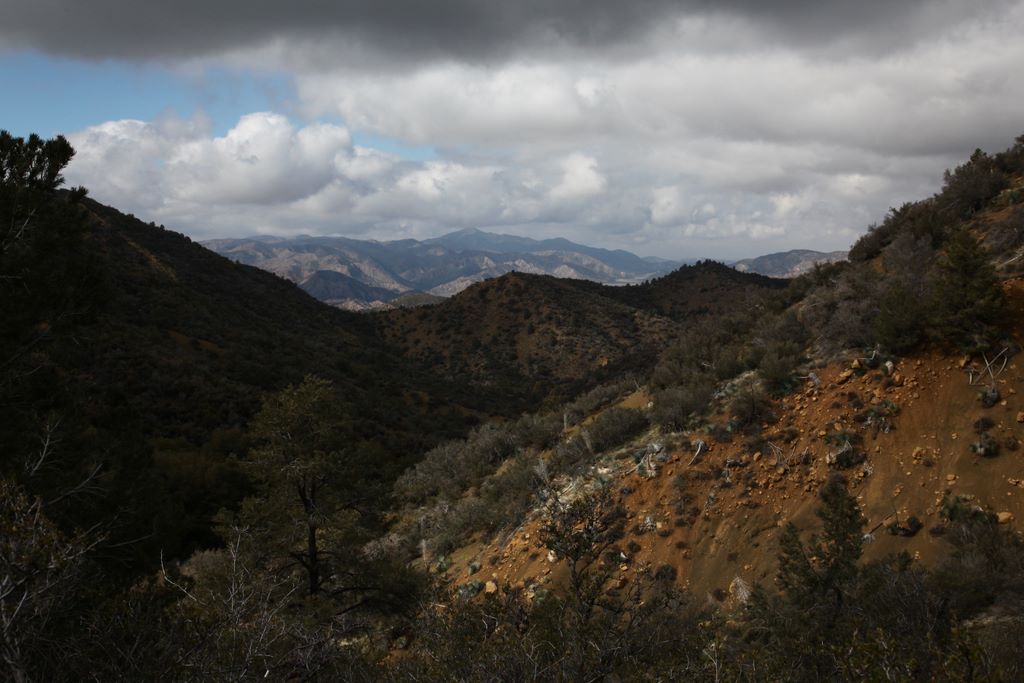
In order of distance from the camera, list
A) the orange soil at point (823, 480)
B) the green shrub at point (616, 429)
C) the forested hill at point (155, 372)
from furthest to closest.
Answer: the green shrub at point (616, 429), the orange soil at point (823, 480), the forested hill at point (155, 372)

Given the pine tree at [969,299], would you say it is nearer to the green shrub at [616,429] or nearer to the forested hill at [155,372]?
the green shrub at [616,429]

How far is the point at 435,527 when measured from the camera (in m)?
19.9

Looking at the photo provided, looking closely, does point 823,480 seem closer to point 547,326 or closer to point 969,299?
point 969,299

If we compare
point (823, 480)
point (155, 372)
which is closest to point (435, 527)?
point (823, 480)

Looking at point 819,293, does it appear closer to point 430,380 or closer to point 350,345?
point 430,380

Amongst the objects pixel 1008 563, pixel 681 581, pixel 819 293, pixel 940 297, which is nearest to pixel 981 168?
pixel 819 293

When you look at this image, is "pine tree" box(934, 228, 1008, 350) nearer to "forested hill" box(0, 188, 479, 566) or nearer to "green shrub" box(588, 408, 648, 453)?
"green shrub" box(588, 408, 648, 453)

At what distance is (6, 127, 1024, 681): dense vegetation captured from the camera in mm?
6191

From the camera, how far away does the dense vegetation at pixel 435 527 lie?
6.19m

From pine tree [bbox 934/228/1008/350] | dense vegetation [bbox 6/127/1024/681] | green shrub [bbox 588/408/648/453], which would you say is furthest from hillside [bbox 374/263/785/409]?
pine tree [bbox 934/228/1008/350]

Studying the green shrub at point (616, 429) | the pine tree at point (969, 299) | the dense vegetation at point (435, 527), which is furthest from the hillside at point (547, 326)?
the pine tree at point (969, 299)

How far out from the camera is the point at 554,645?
7.09 metres

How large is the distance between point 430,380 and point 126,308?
31.2 meters

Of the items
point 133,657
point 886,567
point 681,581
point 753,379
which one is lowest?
point 681,581
